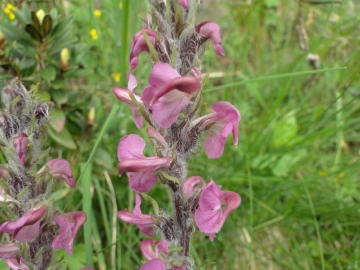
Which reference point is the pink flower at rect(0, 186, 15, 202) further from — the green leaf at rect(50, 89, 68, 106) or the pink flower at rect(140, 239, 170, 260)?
the green leaf at rect(50, 89, 68, 106)

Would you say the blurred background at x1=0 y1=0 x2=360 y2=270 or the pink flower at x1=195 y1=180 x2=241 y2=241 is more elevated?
the pink flower at x1=195 y1=180 x2=241 y2=241

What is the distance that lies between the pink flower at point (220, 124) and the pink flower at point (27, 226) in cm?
41

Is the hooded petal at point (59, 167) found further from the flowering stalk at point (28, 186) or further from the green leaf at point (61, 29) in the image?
the green leaf at point (61, 29)

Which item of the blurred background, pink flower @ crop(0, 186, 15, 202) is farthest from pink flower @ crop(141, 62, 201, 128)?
the blurred background

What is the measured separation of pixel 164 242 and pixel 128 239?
0.94m

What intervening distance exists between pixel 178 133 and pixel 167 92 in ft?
0.55

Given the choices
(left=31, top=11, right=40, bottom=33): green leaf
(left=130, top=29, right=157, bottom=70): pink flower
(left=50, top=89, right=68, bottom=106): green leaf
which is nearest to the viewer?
(left=130, top=29, right=157, bottom=70): pink flower

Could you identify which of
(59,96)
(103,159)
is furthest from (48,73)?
(103,159)

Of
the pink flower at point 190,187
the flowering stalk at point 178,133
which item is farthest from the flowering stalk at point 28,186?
the pink flower at point 190,187

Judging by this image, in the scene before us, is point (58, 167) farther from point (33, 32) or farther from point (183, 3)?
point (33, 32)

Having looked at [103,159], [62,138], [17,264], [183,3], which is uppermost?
[183,3]

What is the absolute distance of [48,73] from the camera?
1794mm

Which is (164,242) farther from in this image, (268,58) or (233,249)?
(268,58)

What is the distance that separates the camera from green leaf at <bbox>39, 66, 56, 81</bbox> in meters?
1.78
